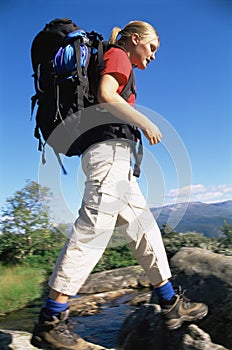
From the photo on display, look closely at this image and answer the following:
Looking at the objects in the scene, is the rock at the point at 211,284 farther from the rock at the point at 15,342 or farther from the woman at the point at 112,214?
the rock at the point at 15,342

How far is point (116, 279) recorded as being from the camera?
6.64 metres

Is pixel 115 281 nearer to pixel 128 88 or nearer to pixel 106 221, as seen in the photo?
pixel 106 221

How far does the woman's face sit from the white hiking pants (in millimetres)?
599

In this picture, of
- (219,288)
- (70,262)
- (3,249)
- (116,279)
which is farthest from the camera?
(3,249)

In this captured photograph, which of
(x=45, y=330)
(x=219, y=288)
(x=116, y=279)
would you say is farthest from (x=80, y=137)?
(x=116, y=279)

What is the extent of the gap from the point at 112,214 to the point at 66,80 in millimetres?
791

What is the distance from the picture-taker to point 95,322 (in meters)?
4.37

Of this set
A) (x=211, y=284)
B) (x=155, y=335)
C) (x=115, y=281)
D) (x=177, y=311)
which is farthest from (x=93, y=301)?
(x=177, y=311)

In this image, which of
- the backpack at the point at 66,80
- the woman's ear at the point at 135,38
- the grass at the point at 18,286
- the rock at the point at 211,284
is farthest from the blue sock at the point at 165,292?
the grass at the point at 18,286

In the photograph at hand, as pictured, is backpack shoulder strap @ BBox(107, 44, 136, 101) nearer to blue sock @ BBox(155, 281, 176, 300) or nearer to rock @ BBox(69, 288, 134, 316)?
blue sock @ BBox(155, 281, 176, 300)

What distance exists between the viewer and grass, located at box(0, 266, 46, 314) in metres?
5.48

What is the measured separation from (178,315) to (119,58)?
1.59m

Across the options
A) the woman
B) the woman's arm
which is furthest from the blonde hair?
the woman's arm

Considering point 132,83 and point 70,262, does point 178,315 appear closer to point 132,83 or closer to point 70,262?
point 70,262
